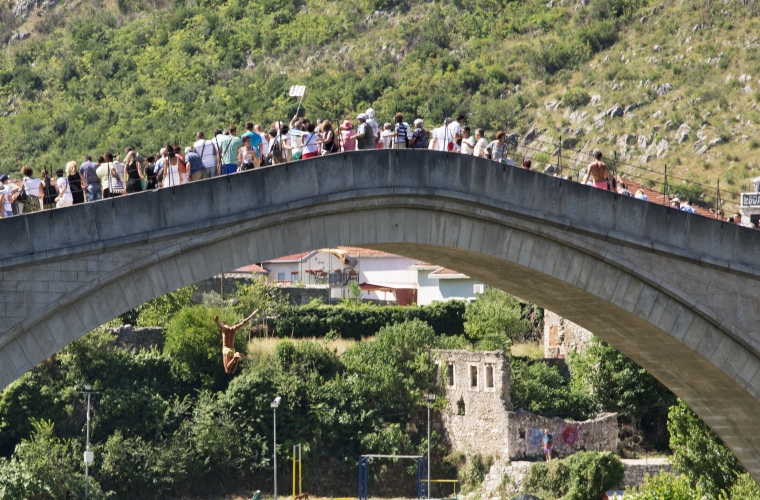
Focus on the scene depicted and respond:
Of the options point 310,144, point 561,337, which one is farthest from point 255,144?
point 561,337

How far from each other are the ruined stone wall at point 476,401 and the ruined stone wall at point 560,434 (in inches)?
16.9

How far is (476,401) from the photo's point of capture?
168 ft

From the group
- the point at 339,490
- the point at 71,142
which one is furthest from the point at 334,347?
the point at 71,142

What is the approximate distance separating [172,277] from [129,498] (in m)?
32.0

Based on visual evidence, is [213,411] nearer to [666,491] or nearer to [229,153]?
[666,491]

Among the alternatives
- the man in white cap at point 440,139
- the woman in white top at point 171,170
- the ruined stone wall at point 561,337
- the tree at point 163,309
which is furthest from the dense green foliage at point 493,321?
the woman in white top at point 171,170

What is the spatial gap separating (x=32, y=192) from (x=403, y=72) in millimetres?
64748

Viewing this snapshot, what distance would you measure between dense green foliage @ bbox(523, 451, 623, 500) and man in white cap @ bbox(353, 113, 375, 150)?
985 inches

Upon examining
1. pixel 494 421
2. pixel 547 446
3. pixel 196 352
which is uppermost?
pixel 196 352

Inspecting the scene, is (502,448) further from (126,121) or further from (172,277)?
(126,121)

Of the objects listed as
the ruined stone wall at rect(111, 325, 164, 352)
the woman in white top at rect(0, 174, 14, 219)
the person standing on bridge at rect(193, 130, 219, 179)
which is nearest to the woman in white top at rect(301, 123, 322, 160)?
the person standing on bridge at rect(193, 130, 219, 179)

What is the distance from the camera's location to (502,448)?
1937 inches

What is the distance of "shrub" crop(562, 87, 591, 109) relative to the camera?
2891 inches

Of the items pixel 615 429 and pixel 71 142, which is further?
pixel 71 142
